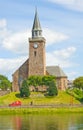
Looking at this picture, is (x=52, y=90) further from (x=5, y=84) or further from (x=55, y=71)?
(x=5, y=84)

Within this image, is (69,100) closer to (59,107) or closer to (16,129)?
(59,107)

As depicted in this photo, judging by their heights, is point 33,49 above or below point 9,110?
above

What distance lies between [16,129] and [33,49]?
7211 cm

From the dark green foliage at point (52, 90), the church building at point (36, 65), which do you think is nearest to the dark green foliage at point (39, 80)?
the dark green foliage at point (52, 90)

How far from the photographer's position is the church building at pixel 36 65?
424 ft

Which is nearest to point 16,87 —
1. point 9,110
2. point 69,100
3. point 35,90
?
point 35,90

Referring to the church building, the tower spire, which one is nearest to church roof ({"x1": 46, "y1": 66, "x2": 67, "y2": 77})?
the church building

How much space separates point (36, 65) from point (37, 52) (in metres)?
4.06

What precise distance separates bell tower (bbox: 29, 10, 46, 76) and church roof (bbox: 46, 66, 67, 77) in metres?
4.12

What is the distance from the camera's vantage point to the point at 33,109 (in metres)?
93.1

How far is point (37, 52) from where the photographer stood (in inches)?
5113

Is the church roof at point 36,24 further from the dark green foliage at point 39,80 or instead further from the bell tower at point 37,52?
the dark green foliage at point 39,80

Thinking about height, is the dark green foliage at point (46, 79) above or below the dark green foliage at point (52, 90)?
above

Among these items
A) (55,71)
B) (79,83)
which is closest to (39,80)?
(55,71)
